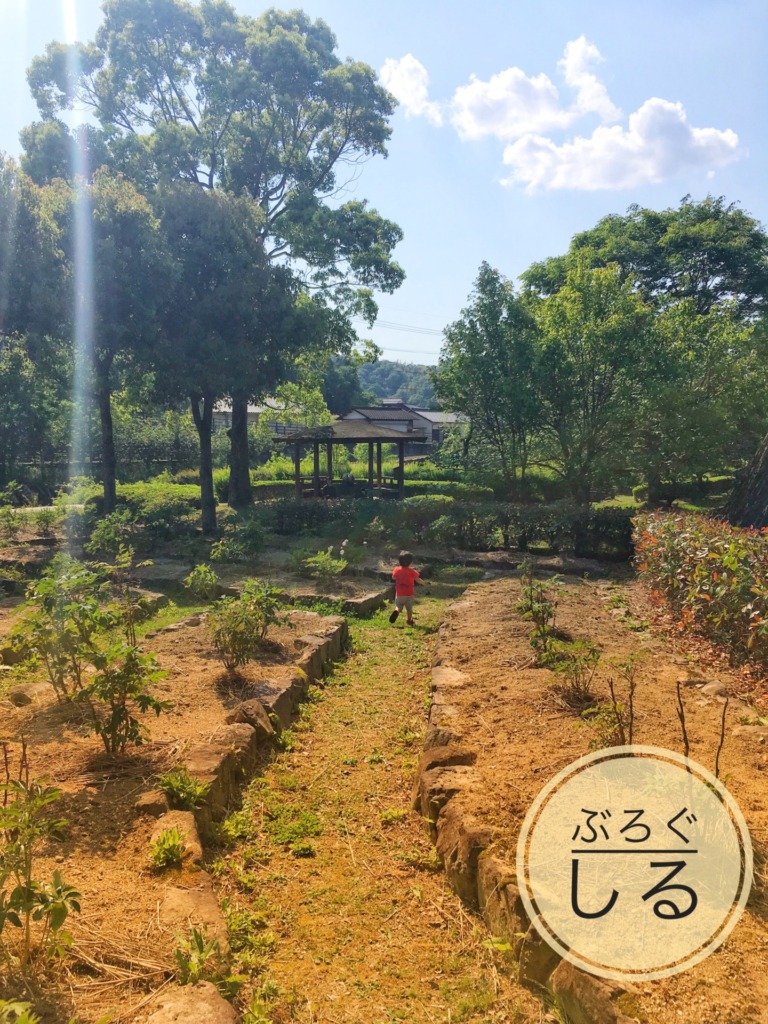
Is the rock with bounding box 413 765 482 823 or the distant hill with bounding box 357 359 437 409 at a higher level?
the distant hill with bounding box 357 359 437 409

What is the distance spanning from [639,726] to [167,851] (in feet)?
8.87

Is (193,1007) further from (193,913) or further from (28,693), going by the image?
(28,693)

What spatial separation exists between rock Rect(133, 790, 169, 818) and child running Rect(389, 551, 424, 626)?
4.86 m

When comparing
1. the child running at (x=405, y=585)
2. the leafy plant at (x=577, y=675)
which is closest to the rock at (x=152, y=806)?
the leafy plant at (x=577, y=675)

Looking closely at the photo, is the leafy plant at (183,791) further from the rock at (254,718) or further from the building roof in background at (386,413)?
the building roof in background at (386,413)

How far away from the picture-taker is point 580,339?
13680mm

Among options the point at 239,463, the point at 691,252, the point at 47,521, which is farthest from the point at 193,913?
the point at 691,252

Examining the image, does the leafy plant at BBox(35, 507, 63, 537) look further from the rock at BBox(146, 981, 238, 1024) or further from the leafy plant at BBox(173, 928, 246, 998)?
the rock at BBox(146, 981, 238, 1024)

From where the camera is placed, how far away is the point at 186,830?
9.97ft

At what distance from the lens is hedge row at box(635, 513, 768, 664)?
492 cm

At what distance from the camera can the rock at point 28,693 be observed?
15.2 ft

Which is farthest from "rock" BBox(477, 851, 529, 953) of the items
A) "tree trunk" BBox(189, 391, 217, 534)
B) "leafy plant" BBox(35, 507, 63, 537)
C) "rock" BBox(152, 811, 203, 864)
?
"leafy plant" BBox(35, 507, 63, 537)

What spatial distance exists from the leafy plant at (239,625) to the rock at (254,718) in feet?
2.61

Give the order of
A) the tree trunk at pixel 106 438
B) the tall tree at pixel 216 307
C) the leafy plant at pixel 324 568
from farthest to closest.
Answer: the tree trunk at pixel 106 438, the tall tree at pixel 216 307, the leafy plant at pixel 324 568
